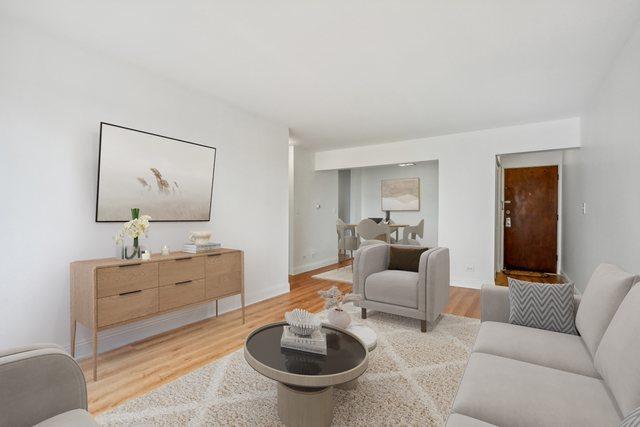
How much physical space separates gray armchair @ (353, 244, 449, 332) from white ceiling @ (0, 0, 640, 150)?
1.71m

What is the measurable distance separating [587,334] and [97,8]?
3442 mm

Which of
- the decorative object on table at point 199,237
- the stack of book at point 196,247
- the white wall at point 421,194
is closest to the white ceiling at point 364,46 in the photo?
the decorative object on table at point 199,237

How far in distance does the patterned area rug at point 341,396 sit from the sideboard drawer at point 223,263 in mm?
892

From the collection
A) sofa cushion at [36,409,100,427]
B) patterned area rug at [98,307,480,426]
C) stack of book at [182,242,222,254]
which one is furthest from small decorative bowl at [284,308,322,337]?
stack of book at [182,242,222,254]

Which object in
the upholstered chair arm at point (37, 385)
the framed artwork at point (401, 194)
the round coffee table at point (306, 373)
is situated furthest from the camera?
the framed artwork at point (401, 194)

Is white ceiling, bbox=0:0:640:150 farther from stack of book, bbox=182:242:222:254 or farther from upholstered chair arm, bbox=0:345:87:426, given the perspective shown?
upholstered chair arm, bbox=0:345:87:426

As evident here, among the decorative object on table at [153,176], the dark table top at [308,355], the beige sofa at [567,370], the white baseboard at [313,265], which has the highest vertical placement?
the decorative object on table at [153,176]

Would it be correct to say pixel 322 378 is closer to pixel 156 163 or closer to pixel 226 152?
pixel 156 163

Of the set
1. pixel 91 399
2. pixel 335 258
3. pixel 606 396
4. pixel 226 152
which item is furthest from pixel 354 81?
pixel 335 258

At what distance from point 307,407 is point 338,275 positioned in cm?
415

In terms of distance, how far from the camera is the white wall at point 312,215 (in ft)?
20.0

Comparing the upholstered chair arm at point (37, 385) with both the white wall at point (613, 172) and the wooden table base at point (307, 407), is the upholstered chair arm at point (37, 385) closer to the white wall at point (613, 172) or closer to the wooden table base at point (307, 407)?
the wooden table base at point (307, 407)

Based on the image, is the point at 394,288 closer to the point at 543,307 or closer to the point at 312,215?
the point at 543,307

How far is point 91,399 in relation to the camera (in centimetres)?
199
